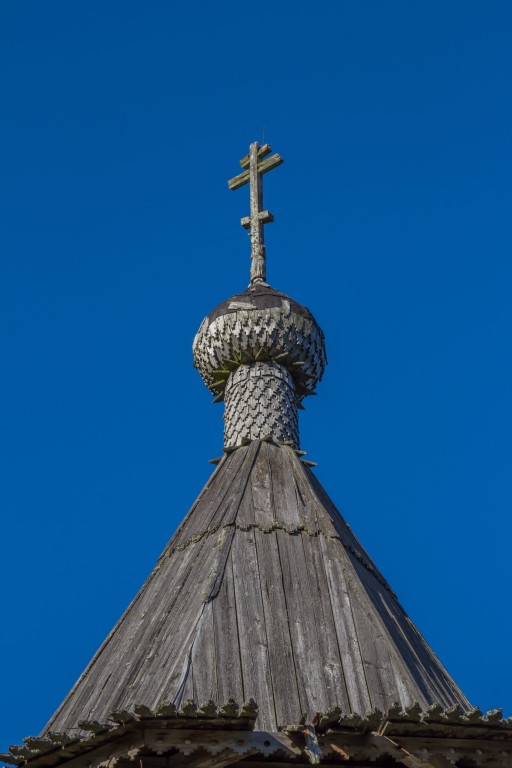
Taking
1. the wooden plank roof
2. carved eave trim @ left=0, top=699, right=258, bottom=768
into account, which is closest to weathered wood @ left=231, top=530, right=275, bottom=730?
the wooden plank roof

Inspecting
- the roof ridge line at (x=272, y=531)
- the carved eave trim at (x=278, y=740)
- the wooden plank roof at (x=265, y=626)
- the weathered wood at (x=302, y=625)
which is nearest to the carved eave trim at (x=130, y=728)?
the carved eave trim at (x=278, y=740)

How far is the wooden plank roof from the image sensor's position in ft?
29.3

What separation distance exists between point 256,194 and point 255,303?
2209mm

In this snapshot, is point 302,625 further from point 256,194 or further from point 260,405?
point 256,194

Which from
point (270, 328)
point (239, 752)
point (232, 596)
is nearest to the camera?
point (239, 752)

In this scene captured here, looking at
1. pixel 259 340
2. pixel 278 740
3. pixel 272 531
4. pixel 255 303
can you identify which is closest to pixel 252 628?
pixel 272 531

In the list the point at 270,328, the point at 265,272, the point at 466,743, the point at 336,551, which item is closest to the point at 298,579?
the point at 336,551

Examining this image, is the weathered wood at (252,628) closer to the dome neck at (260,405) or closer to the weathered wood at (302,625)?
the weathered wood at (302,625)

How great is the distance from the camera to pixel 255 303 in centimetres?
1366

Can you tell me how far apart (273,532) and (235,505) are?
0.52 m

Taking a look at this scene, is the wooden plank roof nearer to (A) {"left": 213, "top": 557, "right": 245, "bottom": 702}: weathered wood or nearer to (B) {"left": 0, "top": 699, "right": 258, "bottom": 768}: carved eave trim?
(A) {"left": 213, "top": 557, "right": 245, "bottom": 702}: weathered wood

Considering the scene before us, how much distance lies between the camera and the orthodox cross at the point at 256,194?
14734 mm

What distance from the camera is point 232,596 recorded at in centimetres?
983

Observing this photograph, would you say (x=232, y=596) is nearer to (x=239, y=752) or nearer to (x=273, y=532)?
(x=273, y=532)
